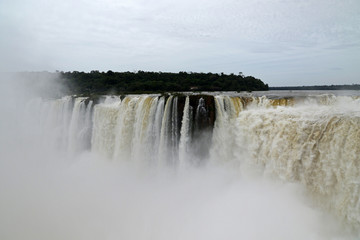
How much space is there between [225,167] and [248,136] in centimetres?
154

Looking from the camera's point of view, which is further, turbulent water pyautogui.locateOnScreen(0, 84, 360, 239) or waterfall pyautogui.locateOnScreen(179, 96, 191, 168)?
waterfall pyautogui.locateOnScreen(179, 96, 191, 168)

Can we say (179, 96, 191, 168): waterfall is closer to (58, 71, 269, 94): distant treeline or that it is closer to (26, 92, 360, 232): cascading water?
(26, 92, 360, 232): cascading water

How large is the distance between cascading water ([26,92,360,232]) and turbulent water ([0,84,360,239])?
0.08 feet

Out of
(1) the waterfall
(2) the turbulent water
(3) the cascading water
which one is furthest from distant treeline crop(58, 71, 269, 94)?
(1) the waterfall

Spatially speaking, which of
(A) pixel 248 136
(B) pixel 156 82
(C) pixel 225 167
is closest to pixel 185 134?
(C) pixel 225 167

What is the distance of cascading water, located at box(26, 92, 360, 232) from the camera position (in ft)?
17.9

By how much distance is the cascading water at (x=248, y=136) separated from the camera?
215 inches

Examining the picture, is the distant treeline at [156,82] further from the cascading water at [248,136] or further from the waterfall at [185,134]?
the waterfall at [185,134]

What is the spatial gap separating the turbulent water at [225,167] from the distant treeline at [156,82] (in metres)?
16.7

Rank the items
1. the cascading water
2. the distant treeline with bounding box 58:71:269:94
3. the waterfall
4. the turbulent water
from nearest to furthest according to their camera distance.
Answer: the cascading water → the turbulent water → the waterfall → the distant treeline with bounding box 58:71:269:94

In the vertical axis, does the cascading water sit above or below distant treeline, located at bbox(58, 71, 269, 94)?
below

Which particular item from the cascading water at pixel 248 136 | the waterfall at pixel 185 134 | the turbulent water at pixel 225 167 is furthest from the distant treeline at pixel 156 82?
the waterfall at pixel 185 134

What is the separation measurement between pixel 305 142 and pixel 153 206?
4943mm

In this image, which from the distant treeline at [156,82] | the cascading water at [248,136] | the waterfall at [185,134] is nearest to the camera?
the cascading water at [248,136]
